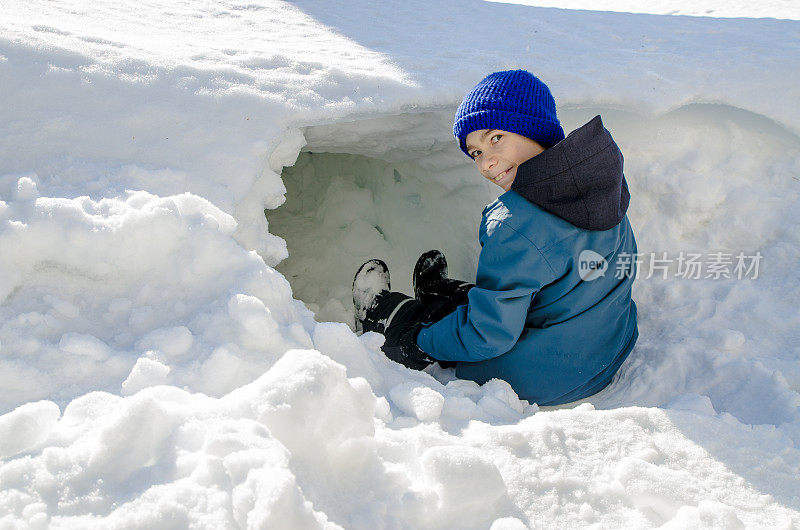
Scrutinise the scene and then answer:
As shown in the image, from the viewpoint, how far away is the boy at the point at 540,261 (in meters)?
1.56

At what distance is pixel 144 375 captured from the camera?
112 centimetres

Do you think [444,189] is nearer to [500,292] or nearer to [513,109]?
[513,109]

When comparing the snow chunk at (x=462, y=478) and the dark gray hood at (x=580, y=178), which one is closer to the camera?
the snow chunk at (x=462, y=478)

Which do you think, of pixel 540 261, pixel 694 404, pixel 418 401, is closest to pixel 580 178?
pixel 540 261

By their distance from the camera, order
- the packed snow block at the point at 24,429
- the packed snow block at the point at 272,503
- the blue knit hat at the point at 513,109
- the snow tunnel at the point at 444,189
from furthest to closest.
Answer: the snow tunnel at the point at 444,189 → the blue knit hat at the point at 513,109 → the packed snow block at the point at 24,429 → the packed snow block at the point at 272,503

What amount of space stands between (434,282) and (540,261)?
1.06m

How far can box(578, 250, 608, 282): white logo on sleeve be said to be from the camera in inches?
64.1

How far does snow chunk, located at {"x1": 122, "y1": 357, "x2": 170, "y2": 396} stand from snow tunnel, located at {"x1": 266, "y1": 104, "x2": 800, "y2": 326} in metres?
1.28

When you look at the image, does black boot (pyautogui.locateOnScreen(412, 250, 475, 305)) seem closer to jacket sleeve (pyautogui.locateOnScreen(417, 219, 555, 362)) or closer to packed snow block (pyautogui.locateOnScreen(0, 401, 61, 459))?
jacket sleeve (pyautogui.locateOnScreen(417, 219, 555, 362))

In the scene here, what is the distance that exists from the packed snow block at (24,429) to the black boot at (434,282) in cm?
169

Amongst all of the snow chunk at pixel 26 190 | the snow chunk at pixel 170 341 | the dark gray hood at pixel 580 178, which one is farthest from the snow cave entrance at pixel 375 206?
the snow chunk at pixel 170 341

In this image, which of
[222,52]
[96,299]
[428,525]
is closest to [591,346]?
[428,525]

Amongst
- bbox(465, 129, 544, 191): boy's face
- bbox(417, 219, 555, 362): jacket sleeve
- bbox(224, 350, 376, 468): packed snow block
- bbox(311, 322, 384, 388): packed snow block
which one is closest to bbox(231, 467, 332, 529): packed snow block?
bbox(224, 350, 376, 468): packed snow block

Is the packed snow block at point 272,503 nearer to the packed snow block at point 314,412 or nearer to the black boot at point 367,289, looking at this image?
the packed snow block at point 314,412
